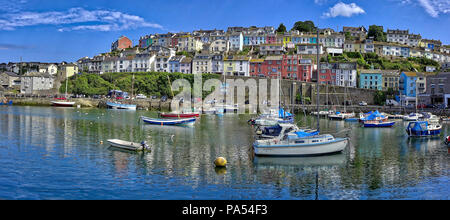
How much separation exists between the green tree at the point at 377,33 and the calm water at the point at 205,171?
266 ft

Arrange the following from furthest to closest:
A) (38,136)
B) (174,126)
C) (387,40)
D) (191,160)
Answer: (387,40) < (174,126) < (38,136) < (191,160)

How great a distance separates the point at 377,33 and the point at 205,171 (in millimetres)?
100275

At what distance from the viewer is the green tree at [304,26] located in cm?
10925

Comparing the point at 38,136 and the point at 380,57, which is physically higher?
the point at 380,57

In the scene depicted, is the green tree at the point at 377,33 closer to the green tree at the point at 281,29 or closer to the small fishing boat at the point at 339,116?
the green tree at the point at 281,29

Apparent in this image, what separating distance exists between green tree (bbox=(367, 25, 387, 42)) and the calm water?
81.2m

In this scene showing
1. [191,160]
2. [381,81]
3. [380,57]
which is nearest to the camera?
[191,160]

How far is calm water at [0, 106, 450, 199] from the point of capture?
15711 mm

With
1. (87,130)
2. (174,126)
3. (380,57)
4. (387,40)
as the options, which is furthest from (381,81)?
(87,130)

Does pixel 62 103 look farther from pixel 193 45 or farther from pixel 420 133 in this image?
pixel 420 133

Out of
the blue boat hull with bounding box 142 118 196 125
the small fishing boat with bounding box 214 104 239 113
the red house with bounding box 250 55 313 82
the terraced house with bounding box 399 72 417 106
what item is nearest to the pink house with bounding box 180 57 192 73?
the red house with bounding box 250 55 313 82
